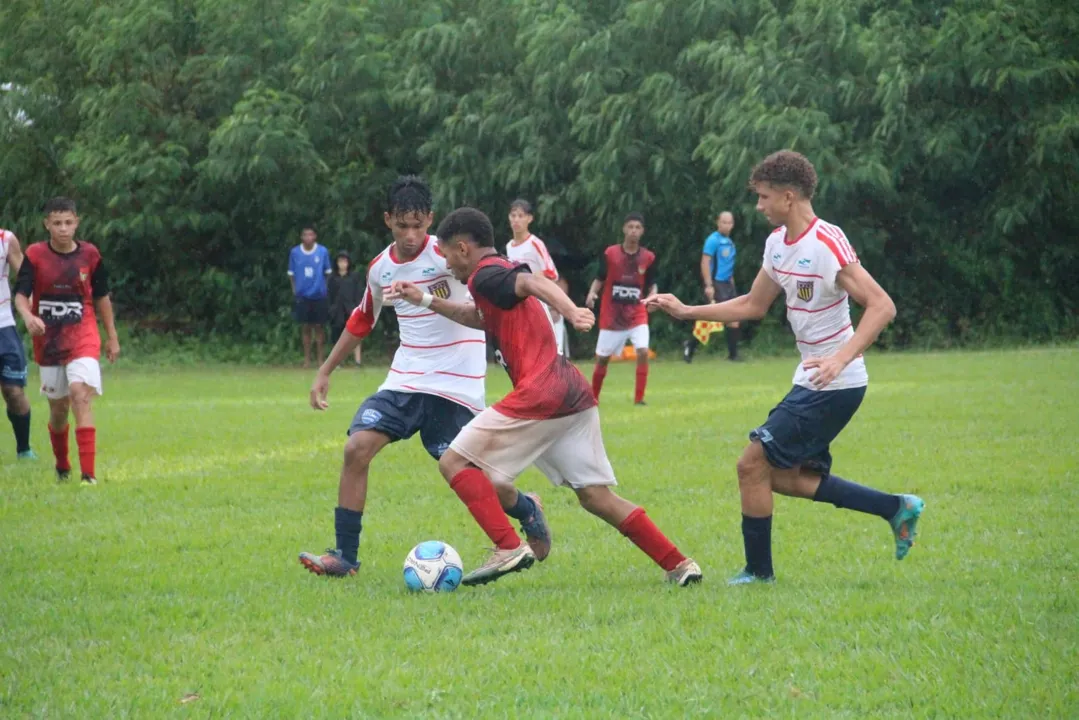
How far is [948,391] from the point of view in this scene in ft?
50.0

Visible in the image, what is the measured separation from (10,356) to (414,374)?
17.5 feet

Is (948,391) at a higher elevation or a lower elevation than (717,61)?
lower

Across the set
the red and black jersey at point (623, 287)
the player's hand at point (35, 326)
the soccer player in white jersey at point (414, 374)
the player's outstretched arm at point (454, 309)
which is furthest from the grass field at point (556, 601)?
the red and black jersey at point (623, 287)

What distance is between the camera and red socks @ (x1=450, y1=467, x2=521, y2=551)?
620cm

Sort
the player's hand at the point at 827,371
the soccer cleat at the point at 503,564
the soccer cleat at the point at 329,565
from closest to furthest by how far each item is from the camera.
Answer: the player's hand at the point at 827,371 → the soccer cleat at the point at 503,564 → the soccer cleat at the point at 329,565

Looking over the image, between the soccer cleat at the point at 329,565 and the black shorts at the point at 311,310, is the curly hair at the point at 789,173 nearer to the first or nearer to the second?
the soccer cleat at the point at 329,565

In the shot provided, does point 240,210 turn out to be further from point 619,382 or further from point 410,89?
point 619,382

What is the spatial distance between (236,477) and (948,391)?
8.22 m

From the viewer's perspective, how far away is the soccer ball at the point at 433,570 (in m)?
6.18

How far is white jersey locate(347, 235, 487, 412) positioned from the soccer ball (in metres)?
0.98

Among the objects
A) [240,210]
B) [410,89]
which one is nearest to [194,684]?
[410,89]

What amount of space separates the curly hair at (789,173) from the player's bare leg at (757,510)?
109 cm

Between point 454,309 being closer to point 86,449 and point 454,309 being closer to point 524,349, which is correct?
point 524,349

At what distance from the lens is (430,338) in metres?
7.09
